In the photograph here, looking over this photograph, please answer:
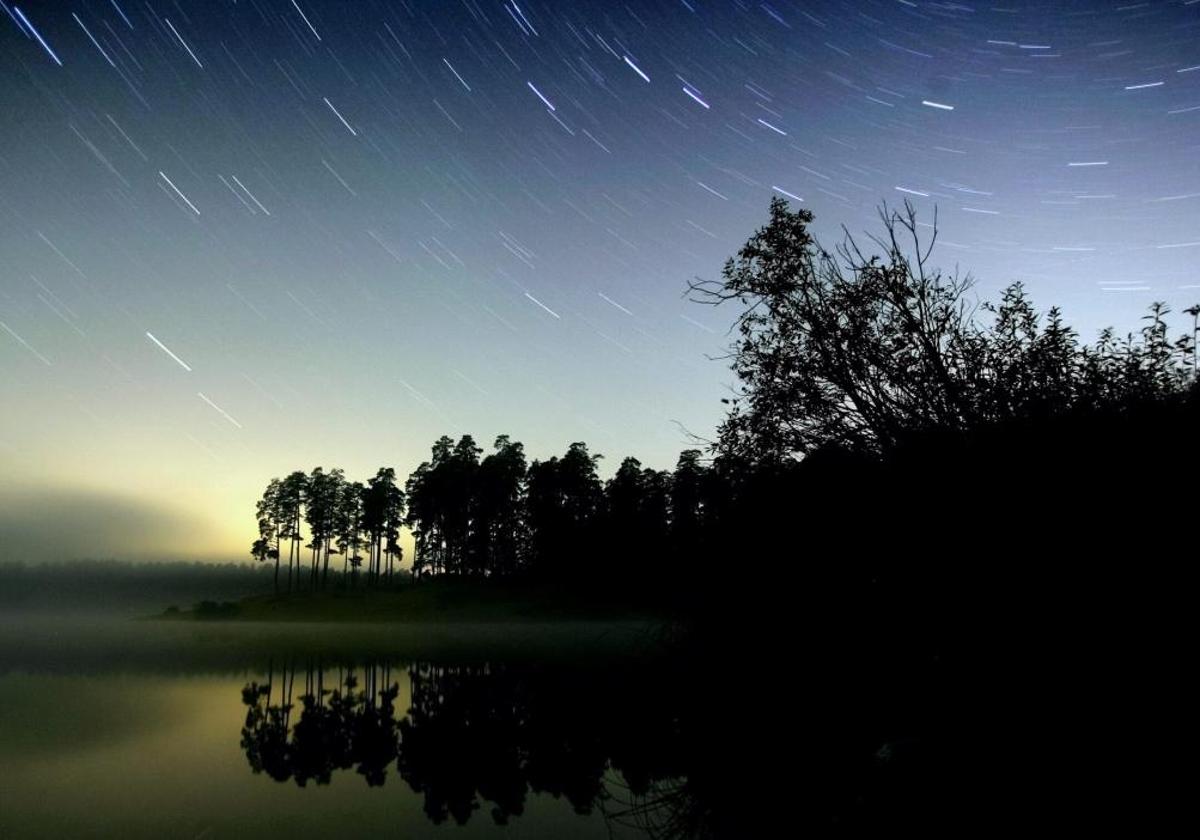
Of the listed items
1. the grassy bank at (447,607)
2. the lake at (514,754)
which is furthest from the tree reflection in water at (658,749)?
the grassy bank at (447,607)

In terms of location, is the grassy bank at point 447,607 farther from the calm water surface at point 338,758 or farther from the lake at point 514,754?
the lake at point 514,754

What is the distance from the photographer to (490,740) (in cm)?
1728

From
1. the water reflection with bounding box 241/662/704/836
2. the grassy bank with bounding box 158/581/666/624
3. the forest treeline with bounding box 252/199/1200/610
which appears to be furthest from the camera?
the grassy bank with bounding box 158/581/666/624

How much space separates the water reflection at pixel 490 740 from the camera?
12438mm

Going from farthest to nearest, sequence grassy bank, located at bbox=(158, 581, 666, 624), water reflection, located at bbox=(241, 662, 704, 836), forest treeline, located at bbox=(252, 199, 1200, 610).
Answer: grassy bank, located at bbox=(158, 581, 666, 624) < water reflection, located at bbox=(241, 662, 704, 836) < forest treeline, located at bbox=(252, 199, 1200, 610)

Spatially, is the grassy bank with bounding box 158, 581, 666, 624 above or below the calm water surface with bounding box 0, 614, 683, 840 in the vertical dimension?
below

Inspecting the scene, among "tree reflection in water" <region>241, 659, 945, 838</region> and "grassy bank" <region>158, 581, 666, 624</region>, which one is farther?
"grassy bank" <region>158, 581, 666, 624</region>

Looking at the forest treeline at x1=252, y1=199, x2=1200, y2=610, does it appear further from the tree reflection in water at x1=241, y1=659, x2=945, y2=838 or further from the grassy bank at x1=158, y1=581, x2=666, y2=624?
the grassy bank at x1=158, y1=581, x2=666, y2=624

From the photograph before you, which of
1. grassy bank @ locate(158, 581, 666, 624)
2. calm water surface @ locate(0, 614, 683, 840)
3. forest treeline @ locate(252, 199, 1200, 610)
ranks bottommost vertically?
grassy bank @ locate(158, 581, 666, 624)

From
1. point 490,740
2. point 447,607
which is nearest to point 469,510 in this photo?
point 447,607

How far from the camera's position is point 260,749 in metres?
17.0

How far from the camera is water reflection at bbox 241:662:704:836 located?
40.8ft

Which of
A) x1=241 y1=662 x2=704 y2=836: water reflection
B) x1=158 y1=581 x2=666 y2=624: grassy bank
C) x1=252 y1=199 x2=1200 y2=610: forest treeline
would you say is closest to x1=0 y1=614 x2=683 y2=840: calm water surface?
x1=241 y1=662 x2=704 y2=836: water reflection

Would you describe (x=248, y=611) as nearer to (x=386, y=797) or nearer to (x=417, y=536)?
(x=417, y=536)
